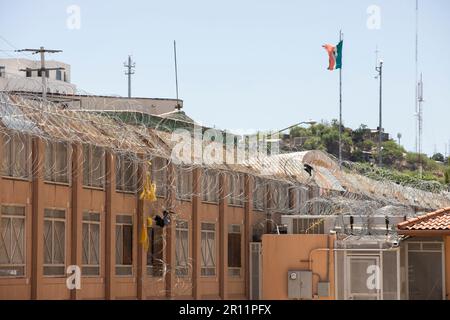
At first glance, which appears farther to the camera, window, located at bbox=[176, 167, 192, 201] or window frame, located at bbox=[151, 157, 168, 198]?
window, located at bbox=[176, 167, 192, 201]

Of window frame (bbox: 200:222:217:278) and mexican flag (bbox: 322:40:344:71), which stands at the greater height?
mexican flag (bbox: 322:40:344:71)

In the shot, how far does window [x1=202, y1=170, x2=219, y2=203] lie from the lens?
143 ft

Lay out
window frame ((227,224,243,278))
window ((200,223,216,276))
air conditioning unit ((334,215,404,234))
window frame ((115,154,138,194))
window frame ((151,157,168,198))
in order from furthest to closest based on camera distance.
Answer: window frame ((227,224,243,278)) < window ((200,223,216,276)) < air conditioning unit ((334,215,404,234)) < window frame ((151,157,168,198)) < window frame ((115,154,138,194))

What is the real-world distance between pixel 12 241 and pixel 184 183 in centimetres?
1113

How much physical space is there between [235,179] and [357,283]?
7642 mm

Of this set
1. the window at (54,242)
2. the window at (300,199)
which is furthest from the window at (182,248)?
the window at (300,199)

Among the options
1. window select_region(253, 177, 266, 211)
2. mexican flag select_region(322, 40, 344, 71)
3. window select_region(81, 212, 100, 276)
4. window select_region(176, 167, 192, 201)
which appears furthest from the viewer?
mexican flag select_region(322, 40, 344, 71)

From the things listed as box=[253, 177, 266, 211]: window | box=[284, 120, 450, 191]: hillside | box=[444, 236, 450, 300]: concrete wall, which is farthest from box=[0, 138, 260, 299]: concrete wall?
box=[284, 120, 450, 191]: hillside

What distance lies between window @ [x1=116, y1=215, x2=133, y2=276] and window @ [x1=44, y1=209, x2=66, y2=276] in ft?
10.7

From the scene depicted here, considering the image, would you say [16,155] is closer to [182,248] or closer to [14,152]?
[14,152]

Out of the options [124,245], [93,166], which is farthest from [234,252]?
[93,166]

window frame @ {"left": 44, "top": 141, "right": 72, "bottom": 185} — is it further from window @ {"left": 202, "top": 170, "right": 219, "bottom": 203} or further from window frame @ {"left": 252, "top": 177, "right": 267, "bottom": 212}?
window frame @ {"left": 252, "top": 177, "right": 267, "bottom": 212}

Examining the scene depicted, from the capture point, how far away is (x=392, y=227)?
133 ft
